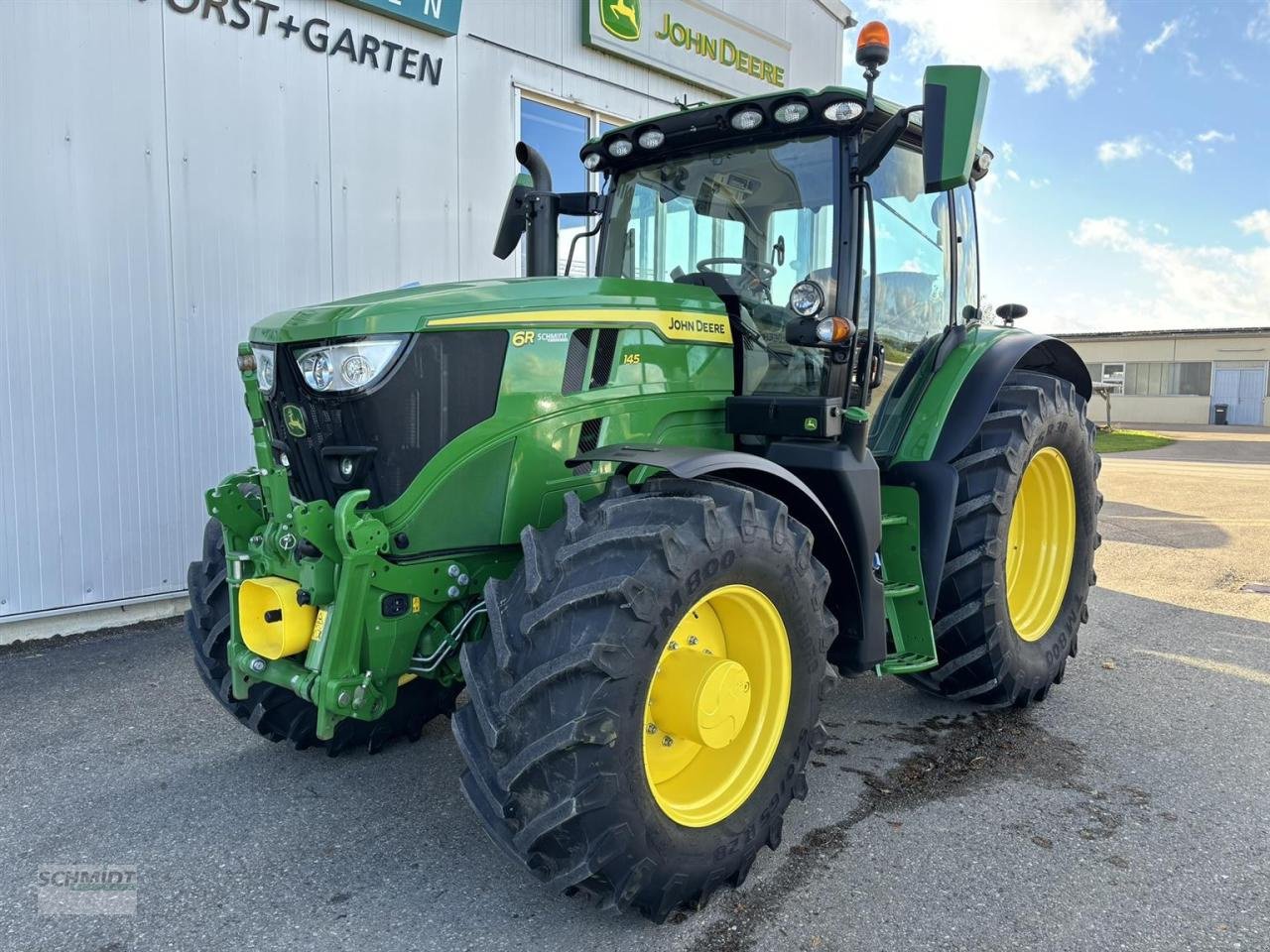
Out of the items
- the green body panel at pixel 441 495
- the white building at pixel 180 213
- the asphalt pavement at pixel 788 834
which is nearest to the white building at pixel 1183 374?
the white building at pixel 180 213

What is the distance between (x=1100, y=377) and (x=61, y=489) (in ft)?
120

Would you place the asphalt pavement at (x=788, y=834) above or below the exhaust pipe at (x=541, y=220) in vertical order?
below

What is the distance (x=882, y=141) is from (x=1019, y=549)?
2254 millimetres

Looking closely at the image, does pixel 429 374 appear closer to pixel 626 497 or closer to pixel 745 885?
pixel 626 497

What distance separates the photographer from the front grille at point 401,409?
275 centimetres

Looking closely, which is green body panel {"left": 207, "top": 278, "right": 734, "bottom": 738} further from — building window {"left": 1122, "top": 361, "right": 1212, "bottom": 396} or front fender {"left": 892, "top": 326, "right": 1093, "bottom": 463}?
building window {"left": 1122, "top": 361, "right": 1212, "bottom": 396}

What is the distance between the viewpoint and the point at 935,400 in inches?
156

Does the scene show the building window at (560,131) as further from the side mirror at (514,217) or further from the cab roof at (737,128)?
the cab roof at (737,128)

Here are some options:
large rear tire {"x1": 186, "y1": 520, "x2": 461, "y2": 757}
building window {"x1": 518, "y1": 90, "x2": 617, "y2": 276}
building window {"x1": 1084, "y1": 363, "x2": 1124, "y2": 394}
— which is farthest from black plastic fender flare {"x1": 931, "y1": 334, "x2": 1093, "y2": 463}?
building window {"x1": 1084, "y1": 363, "x2": 1124, "y2": 394}

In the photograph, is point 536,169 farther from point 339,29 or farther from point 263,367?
point 339,29

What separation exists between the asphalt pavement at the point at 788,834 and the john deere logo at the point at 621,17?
599 centimetres

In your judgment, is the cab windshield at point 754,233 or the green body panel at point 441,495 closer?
the green body panel at point 441,495

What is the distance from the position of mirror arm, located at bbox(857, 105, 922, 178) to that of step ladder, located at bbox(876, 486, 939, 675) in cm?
127

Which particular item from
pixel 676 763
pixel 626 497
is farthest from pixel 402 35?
pixel 676 763
